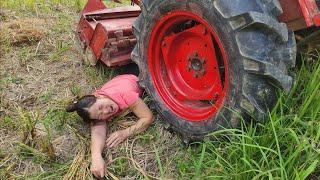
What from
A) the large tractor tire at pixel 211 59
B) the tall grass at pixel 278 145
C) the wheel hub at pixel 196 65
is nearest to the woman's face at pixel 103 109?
the large tractor tire at pixel 211 59

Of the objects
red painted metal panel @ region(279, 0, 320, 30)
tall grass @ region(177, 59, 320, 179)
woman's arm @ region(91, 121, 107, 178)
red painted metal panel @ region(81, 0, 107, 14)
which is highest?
red painted metal panel @ region(279, 0, 320, 30)

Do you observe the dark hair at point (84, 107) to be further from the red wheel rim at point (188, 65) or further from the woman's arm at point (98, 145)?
the red wheel rim at point (188, 65)

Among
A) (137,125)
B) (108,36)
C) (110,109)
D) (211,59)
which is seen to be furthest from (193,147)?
(108,36)

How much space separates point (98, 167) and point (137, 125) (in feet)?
1.54

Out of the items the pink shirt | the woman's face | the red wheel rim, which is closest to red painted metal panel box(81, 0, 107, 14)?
the pink shirt

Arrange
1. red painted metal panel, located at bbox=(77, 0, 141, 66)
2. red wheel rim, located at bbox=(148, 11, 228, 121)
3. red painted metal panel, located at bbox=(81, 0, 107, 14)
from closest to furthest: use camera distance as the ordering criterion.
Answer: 1. red wheel rim, located at bbox=(148, 11, 228, 121)
2. red painted metal panel, located at bbox=(77, 0, 141, 66)
3. red painted metal panel, located at bbox=(81, 0, 107, 14)

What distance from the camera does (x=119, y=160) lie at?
3.19 m

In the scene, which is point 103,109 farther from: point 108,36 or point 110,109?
point 108,36

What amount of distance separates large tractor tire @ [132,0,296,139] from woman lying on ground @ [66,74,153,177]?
6.6 inches

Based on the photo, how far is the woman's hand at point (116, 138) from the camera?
10.9ft

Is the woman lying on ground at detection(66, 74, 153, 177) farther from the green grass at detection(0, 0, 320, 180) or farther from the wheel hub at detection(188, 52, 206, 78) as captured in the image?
the wheel hub at detection(188, 52, 206, 78)

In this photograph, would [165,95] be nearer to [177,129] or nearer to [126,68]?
[177,129]

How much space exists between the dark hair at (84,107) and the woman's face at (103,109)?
0.02m

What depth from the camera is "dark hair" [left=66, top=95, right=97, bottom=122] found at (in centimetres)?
341
